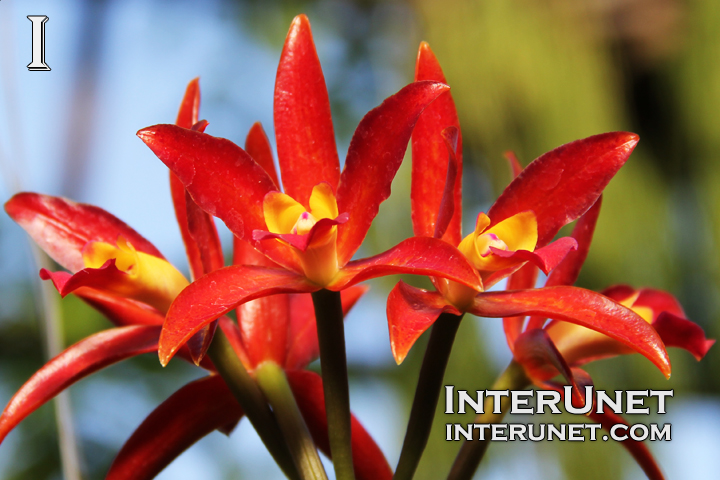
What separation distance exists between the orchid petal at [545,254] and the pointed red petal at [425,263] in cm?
3

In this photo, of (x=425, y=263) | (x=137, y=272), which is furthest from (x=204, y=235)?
(x=425, y=263)

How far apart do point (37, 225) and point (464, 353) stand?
1091 mm

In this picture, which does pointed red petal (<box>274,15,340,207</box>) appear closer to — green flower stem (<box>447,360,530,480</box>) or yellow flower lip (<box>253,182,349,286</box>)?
yellow flower lip (<box>253,182,349,286</box>)

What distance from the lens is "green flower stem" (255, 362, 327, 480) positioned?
393 mm

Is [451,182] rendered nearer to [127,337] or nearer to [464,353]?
[127,337]

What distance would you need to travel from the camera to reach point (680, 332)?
15.9 inches

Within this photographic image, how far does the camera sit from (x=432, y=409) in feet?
1.27

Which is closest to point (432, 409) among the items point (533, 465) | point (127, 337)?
point (127, 337)

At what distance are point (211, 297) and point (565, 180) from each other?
218mm

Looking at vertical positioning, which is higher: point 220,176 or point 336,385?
point 220,176

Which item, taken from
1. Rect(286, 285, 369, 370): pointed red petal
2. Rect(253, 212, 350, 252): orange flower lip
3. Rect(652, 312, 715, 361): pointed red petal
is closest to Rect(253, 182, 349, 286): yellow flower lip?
Rect(253, 212, 350, 252): orange flower lip

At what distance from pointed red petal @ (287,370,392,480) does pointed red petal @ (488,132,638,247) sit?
0.18 m

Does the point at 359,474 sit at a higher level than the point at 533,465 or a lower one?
higher

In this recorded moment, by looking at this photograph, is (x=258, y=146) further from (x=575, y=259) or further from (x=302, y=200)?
(x=575, y=259)
